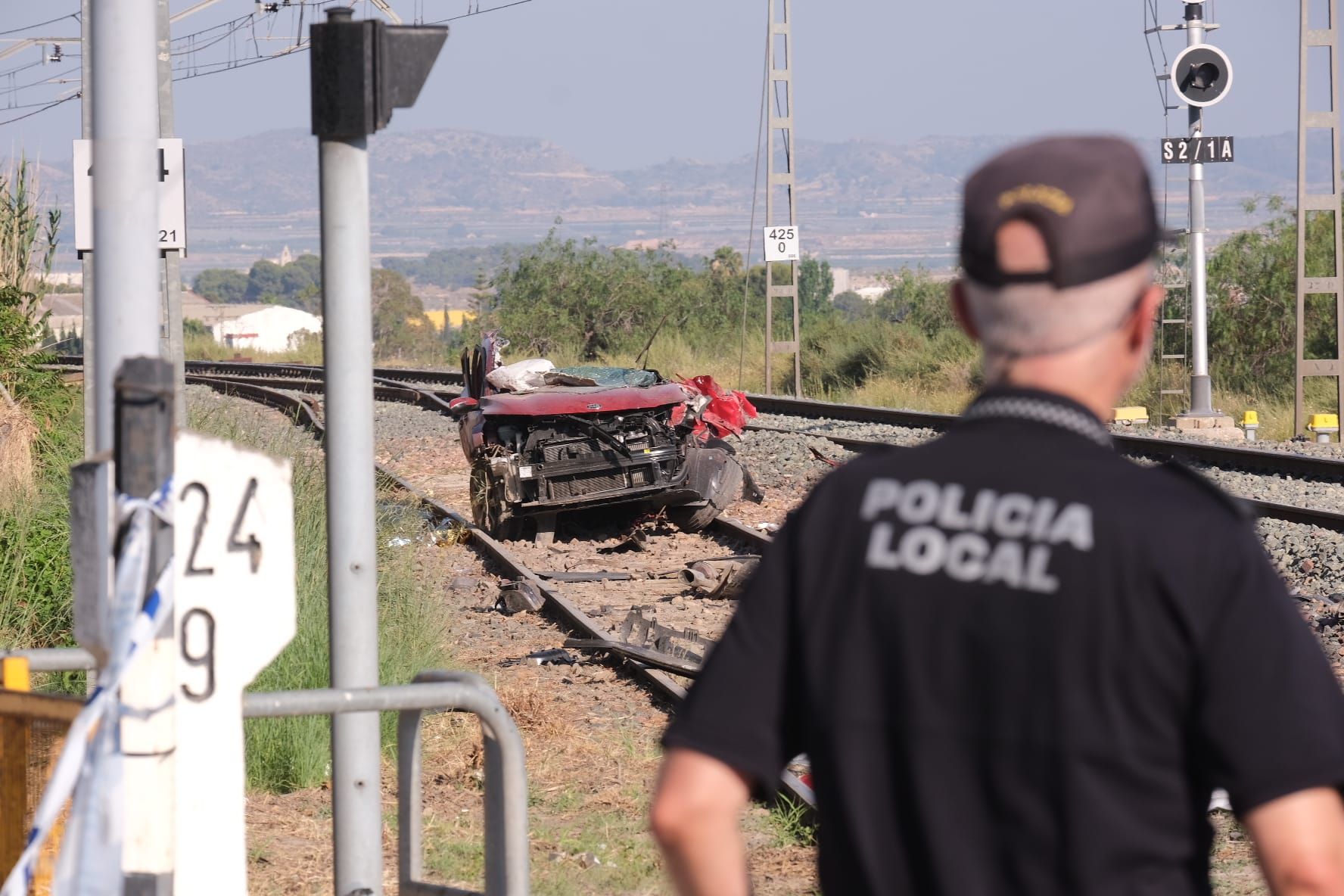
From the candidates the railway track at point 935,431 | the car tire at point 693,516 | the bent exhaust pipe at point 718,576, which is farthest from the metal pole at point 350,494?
the car tire at point 693,516

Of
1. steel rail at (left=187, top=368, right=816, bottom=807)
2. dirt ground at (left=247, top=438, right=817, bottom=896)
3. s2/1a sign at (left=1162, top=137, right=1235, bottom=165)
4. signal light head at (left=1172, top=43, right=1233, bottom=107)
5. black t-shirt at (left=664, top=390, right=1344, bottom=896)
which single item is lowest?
dirt ground at (left=247, top=438, right=817, bottom=896)

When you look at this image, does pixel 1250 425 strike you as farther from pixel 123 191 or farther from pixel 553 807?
pixel 123 191

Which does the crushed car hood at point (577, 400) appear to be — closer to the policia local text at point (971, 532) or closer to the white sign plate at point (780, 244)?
the policia local text at point (971, 532)

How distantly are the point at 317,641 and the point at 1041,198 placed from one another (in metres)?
6.64

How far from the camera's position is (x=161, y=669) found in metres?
2.93

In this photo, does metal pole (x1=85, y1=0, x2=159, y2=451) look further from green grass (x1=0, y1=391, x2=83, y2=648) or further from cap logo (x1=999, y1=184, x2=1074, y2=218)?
green grass (x1=0, y1=391, x2=83, y2=648)

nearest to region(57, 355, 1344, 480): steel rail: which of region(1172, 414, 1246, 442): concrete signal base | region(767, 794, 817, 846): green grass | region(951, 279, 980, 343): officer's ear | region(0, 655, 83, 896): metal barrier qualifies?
region(1172, 414, 1246, 442): concrete signal base

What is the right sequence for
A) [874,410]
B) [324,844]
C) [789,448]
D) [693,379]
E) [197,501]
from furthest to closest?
[874,410] < [789,448] < [693,379] < [324,844] < [197,501]

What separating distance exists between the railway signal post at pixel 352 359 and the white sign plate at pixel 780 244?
84.5 feet

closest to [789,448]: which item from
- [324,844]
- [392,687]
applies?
[324,844]

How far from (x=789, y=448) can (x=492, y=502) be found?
20.4 ft

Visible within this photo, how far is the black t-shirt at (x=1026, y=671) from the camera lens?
1.83 m

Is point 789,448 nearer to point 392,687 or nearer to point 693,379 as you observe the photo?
point 693,379

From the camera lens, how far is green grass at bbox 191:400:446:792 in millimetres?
7137
